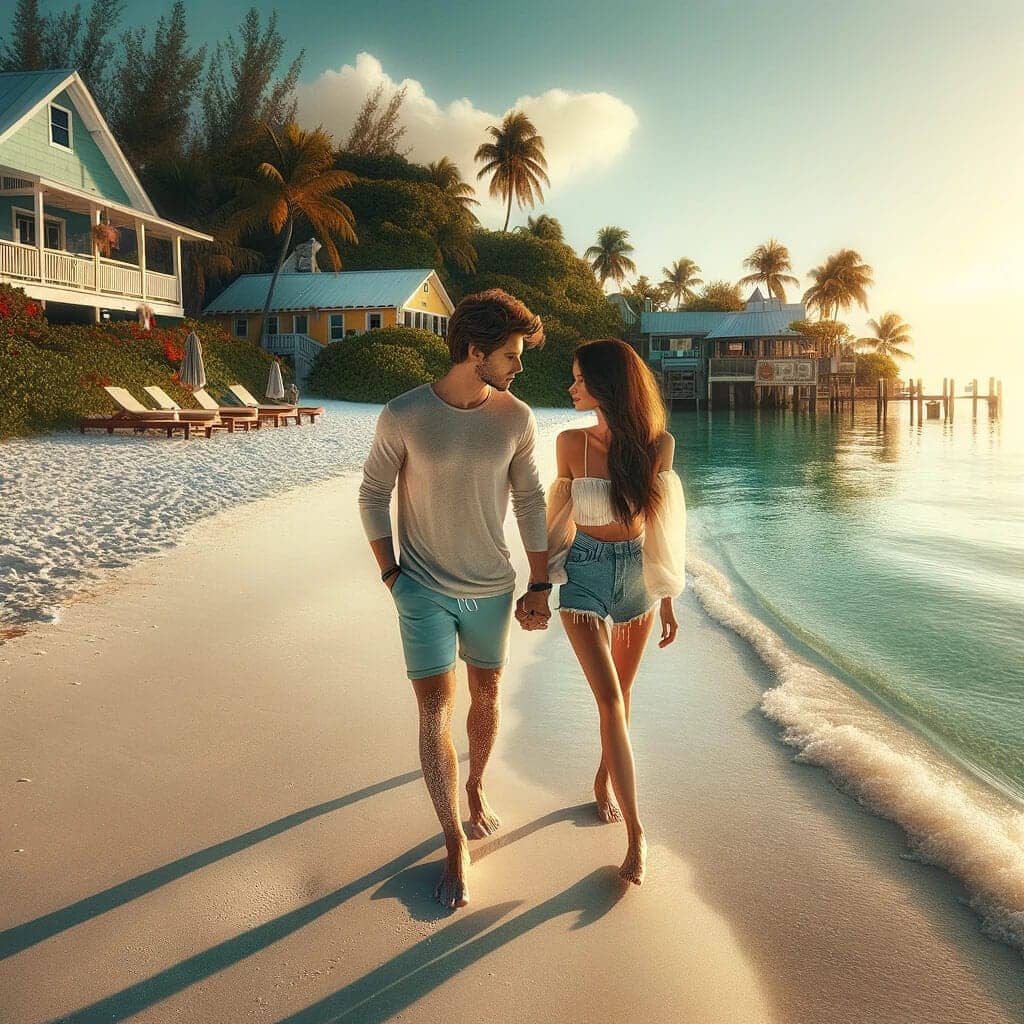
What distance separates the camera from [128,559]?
7586 millimetres

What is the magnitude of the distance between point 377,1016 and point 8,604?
4.76 m

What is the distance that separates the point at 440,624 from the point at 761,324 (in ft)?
178

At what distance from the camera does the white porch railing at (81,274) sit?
2202 centimetres

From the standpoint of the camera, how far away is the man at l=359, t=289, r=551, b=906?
9.18ft

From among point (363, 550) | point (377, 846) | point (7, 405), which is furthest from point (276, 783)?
point (7, 405)

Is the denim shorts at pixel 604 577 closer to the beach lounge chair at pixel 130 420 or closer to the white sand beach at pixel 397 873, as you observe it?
the white sand beach at pixel 397 873

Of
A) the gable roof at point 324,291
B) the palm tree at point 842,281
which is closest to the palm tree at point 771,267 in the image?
the palm tree at point 842,281

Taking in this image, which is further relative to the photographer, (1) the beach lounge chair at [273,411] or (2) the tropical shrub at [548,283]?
(2) the tropical shrub at [548,283]

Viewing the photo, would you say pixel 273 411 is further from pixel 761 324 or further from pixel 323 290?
pixel 761 324

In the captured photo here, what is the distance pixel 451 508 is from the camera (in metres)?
2.84

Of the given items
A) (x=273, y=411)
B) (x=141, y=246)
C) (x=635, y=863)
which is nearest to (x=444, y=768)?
(x=635, y=863)

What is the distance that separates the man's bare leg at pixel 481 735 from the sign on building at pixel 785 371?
163ft

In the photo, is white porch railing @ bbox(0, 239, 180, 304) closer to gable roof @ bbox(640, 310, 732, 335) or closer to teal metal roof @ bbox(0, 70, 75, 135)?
teal metal roof @ bbox(0, 70, 75, 135)

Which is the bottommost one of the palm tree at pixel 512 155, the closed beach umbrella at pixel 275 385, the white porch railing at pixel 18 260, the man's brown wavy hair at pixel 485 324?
the man's brown wavy hair at pixel 485 324
